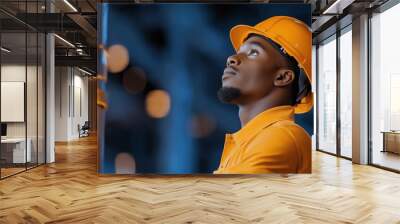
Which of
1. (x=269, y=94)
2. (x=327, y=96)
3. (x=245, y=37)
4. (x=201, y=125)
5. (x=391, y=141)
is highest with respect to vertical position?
(x=245, y=37)

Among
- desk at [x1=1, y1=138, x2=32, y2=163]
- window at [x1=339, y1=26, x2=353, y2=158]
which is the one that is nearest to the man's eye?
window at [x1=339, y1=26, x2=353, y2=158]

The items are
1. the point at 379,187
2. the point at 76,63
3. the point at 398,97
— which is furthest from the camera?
the point at 76,63

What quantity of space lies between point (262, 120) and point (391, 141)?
119 inches

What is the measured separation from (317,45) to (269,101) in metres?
5.92

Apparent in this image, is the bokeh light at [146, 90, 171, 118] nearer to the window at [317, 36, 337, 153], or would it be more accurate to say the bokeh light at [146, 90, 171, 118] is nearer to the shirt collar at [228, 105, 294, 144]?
the shirt collar at [228, 105, 294, 144]

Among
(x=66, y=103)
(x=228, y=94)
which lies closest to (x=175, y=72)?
(x=228, y=94)

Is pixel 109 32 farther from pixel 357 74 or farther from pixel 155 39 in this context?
pixel 357 74

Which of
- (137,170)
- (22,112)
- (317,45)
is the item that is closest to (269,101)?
(137,170)

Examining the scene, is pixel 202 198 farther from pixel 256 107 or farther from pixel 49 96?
pixel 49 96

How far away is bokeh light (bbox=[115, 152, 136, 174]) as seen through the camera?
6387mm

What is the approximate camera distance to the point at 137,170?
6.37 meters

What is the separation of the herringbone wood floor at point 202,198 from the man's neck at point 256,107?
1.03 meters

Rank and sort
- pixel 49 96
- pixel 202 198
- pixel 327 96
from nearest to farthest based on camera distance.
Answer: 1. pixel 202 198
2. pixel 49 96
3. pixel 327 96

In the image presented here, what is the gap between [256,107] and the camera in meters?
6.20
